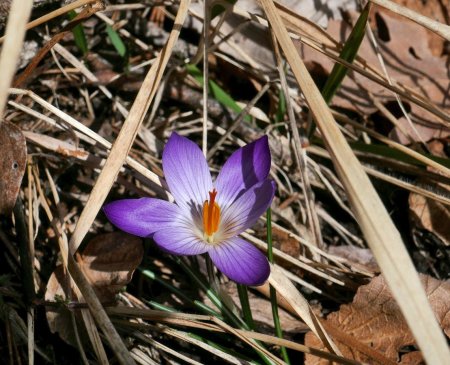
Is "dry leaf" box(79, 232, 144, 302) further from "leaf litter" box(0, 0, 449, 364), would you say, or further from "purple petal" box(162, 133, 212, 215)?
"purple petal" box(162, 133, 212, 215)

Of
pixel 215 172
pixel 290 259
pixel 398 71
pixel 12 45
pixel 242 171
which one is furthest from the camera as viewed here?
pixel 398 71

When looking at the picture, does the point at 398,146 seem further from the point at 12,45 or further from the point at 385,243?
the point at 12,45

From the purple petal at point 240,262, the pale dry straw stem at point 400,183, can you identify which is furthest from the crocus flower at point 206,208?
the pale dry straw stem at point 400,183

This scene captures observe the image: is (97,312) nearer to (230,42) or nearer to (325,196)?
(325,196)

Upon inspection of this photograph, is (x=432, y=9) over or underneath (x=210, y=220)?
over

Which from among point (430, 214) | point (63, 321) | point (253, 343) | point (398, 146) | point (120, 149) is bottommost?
point (63, 321)

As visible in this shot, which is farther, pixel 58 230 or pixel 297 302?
pixel 58 230

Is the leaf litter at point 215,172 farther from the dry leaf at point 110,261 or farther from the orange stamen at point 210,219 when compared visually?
the orange stamen at point 210,219

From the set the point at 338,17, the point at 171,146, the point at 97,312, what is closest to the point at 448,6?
the point at 338,17

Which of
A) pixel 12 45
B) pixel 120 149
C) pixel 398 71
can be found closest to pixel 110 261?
pixel 120 149
